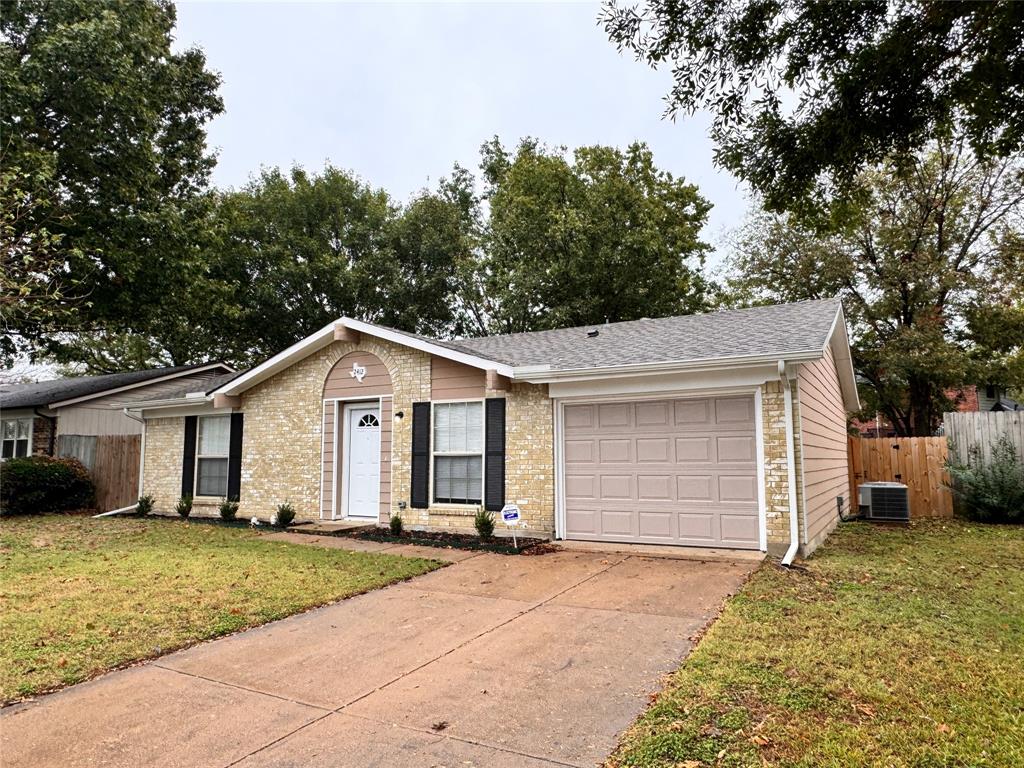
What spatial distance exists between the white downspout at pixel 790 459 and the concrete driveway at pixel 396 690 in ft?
6.51

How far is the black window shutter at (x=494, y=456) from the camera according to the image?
983 centimetres

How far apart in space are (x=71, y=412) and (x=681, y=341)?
17366 millimetres

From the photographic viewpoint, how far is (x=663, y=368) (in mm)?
8352

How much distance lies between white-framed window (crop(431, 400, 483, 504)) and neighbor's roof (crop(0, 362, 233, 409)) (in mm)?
13053

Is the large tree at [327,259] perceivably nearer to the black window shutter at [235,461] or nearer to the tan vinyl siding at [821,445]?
the black window shutter at [235,461]

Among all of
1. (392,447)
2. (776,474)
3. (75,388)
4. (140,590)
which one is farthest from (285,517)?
(75,388)

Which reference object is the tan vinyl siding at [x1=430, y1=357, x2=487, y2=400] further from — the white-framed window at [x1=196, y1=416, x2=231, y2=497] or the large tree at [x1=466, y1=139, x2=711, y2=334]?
the large tree at [x1=466, y1=139, x2=711, y2=334]

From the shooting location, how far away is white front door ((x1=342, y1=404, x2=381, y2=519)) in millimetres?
11375

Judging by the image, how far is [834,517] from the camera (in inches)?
457

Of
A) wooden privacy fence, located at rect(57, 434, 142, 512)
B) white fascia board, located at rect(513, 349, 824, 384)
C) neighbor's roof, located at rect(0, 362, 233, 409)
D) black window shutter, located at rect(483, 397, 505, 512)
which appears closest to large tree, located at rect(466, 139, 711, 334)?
neighbor's roof, located at rect(0, 362, 233, 409)

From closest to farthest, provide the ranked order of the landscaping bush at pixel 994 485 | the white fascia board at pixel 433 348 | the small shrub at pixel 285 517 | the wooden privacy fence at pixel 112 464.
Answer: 1. the white fascia board at pixel 433 348
2. the small shrub at pixel 285 517
3. the landscaping bush at pixel 994 485
4. the wooden privacy fence at pixel 112 464

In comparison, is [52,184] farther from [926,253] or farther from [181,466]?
[926,253]

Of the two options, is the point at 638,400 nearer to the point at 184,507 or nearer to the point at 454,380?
the point at 454,380

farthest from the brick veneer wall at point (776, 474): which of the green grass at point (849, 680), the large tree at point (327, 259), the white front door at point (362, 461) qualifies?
the large tree at point (327, 259)
